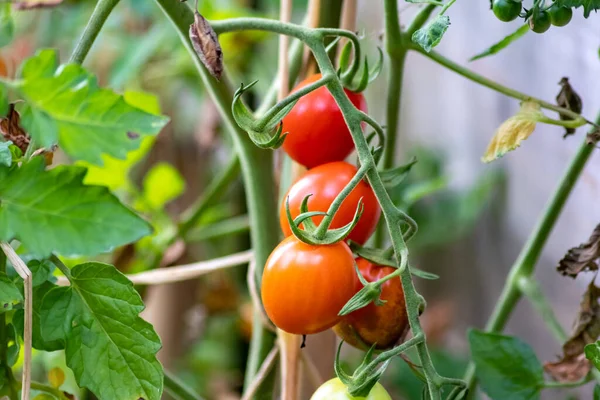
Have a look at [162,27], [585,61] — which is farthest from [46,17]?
[585,61]

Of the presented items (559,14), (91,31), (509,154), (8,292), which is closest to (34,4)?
(91,31)

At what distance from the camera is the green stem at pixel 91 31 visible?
38 cm

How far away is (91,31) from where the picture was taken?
1.28ft

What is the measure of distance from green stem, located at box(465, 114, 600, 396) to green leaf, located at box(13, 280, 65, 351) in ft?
1.13

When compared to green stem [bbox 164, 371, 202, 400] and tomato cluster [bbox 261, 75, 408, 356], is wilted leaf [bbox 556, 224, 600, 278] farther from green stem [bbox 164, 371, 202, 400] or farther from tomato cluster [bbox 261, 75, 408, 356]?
green stem [bbox 164, 371, 202, 400]

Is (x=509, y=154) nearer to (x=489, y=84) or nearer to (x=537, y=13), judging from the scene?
(x=489, y=84)

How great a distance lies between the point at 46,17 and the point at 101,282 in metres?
0.99

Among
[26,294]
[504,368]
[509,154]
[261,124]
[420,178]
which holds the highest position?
[261,124]

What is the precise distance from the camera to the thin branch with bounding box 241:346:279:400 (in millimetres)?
524

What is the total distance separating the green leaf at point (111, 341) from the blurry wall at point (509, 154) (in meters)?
0.31

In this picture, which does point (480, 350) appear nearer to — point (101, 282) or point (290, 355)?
point (290, 355)

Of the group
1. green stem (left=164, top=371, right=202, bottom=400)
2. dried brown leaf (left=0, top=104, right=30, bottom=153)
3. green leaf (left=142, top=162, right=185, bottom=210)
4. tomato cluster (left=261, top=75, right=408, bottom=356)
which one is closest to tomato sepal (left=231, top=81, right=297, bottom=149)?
tomato cluster (left=261, top=75, right=408, bottom=356)

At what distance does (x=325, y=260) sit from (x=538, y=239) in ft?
0.95

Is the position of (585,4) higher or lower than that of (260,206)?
higher
